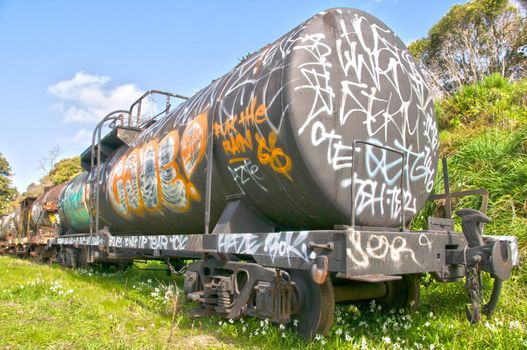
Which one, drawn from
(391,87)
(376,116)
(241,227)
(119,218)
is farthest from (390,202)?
(119,218)

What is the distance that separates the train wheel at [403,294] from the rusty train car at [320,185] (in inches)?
0.6

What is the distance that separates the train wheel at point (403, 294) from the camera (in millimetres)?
4973

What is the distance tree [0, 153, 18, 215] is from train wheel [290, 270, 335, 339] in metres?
54.2

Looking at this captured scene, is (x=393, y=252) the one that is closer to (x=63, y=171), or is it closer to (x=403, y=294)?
(x=403, y=294)

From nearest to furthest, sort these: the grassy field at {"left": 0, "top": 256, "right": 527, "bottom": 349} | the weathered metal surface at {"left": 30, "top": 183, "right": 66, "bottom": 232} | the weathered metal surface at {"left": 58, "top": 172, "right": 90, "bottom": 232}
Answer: the grassy field at {"left": 0, "top": 256, "right": 527, "bottom": 349}
the weathered metal surface at {"left": 58, "top": 172, "right": 90, "bottom": 232}
the weathered metal surface at {"left": 30, "top": 183, "right": 66, "bottom": 232}

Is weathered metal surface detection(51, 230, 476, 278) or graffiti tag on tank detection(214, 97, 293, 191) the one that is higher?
graffiti tag on tank detection(214, 97, 293, 191)

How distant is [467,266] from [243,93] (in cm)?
261

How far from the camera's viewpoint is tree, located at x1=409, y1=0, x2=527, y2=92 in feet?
58.5

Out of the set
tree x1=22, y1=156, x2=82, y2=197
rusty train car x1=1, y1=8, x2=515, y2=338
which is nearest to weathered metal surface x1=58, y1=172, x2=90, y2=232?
rusty train car x1=1, y1=8, x2=515, y2=338

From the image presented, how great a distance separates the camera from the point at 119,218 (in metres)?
7.56

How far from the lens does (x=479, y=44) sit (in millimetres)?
18750

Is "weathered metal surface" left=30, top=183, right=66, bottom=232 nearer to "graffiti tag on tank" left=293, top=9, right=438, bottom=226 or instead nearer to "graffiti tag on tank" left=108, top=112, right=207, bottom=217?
"graffiti tag on tank" left=108, top=112, right=207, bottom=217

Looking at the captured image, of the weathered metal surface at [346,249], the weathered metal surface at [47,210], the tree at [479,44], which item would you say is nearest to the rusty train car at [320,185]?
the weathered metal surface at [346,249]

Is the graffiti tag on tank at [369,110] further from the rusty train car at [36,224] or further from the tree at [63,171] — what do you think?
the tree at [63,171]
